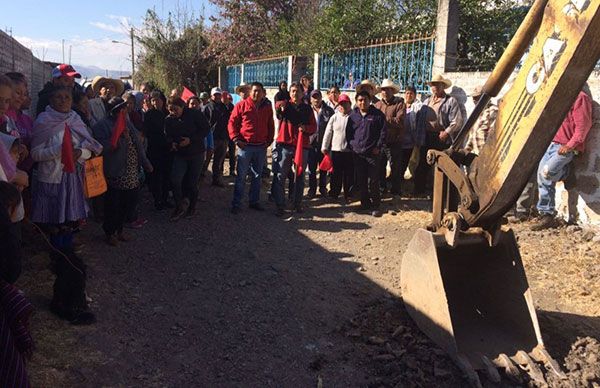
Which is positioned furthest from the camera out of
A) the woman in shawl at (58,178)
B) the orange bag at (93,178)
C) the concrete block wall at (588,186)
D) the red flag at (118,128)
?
the concrete block wall at (588,186)

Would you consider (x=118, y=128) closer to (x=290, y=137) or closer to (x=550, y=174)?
(x=290, y=137)

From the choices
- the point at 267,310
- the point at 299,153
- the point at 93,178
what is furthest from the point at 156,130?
the point at 267,310

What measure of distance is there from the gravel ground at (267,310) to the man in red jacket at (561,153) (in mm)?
370

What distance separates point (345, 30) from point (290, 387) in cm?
1055

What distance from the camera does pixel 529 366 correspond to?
343cm

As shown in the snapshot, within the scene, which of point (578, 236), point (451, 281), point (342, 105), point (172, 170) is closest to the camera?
point (451, 281)

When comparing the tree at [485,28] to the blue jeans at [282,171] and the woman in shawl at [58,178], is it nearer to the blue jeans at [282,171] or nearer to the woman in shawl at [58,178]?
the blue jeans at [282,171]

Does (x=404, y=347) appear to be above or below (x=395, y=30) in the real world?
below

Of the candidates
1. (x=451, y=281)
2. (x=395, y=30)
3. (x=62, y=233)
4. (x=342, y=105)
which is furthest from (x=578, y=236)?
(x=395, y=30)

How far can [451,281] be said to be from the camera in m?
4.07

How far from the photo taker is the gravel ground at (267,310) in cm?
353

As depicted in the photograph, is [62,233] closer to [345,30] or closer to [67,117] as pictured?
[67,117]

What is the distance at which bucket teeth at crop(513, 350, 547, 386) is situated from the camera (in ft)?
11.0

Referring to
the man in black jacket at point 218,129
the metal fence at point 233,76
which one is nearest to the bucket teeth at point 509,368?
the man in black jacket at point 218,129
